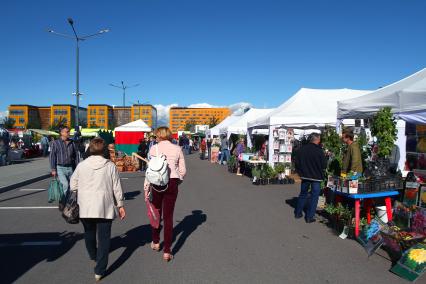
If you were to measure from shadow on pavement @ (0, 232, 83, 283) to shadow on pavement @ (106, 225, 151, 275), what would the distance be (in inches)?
26.2

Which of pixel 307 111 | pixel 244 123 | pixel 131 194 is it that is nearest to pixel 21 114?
pixel 244 123

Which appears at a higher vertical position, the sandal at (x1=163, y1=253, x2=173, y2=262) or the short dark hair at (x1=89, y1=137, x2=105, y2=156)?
the short dark hair at (x1=89, y1=137, x2=105, y2=156)

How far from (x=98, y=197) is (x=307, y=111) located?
11503 millimetres

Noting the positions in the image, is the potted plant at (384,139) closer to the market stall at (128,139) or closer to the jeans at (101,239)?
the jeans at (101,239)

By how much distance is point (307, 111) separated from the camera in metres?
14.4

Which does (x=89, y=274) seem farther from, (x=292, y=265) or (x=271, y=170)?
(x=271, y=170)

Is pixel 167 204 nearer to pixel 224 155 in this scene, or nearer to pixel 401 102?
pixel 401 102

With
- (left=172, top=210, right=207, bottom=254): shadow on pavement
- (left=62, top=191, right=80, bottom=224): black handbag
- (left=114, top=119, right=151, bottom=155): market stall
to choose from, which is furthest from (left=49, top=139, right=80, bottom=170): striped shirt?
(left=114, top=119, right=151, bottom=155): market stall

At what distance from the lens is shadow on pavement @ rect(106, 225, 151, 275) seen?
485 centimetres

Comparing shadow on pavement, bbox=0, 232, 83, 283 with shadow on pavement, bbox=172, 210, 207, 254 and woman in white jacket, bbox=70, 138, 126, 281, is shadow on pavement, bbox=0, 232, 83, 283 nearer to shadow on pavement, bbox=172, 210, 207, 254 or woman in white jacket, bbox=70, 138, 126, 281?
woman in white jacket, bbox=70, 138, 126, 281

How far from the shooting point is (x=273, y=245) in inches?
222

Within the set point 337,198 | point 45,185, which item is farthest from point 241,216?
point 45,185

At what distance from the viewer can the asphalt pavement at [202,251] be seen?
172 inches

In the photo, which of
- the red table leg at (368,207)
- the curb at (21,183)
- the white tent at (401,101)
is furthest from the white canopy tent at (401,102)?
the curb at (21,183)
